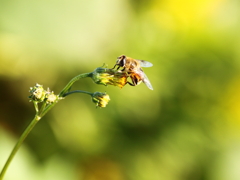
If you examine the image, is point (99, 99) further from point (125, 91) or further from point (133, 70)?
point (125, 91)

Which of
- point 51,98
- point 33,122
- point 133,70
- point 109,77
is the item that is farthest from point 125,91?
point 33,122

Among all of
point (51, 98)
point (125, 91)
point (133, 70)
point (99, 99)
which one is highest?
point (125, 91)

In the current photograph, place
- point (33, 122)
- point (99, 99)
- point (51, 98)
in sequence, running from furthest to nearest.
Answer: point (99, 99), point (51, 98), point (33, 122)

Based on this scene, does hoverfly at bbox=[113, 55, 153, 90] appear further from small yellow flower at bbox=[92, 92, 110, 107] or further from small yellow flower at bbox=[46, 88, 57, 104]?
small yellow flower at bbox=[46, 88, 57, 104]

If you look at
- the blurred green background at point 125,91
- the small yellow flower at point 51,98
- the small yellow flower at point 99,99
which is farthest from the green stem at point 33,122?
the blurred green background at point 125,91

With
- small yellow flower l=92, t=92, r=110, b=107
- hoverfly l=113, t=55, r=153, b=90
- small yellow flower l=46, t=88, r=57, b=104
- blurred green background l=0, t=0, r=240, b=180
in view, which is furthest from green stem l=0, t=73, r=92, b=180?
blurred green background l=0, t=0, r=240, b=180

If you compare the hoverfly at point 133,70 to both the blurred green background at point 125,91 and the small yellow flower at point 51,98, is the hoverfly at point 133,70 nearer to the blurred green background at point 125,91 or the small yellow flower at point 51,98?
the small yellow flower at point 51,98
